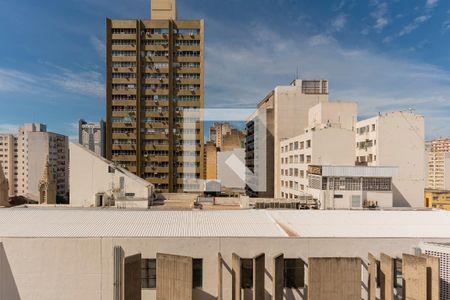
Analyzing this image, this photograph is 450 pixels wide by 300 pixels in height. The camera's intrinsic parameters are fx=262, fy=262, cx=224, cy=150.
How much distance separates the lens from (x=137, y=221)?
1477 cm

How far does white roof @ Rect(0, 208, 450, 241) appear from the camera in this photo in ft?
43.6

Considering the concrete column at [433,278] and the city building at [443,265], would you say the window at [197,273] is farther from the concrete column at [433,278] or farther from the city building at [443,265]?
the city building at [443,265]

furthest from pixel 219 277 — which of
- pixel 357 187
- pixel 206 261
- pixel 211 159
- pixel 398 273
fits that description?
pixel 211 159

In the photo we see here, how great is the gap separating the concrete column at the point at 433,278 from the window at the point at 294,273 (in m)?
5.07

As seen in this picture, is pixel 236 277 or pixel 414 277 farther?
pixel 236 277

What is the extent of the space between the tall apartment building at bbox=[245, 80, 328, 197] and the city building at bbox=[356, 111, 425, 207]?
12364 mm

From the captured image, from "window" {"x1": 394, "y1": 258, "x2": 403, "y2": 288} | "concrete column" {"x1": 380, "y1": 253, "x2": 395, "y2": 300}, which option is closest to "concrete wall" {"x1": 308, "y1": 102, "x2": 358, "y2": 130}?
"window" {"x1": 394, "y1": 258, "x2": 403, "y2": 288}

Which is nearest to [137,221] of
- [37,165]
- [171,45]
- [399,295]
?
[399,295]

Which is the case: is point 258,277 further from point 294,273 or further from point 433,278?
point 433,278

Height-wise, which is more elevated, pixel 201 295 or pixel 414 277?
pixel 414 277

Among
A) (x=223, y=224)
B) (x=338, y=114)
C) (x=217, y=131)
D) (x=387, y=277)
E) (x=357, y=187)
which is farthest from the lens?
(x=217, y=131)

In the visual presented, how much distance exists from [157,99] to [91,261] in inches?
1595

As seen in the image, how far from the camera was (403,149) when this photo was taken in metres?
33.1

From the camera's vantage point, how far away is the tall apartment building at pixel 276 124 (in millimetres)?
→ 43938
